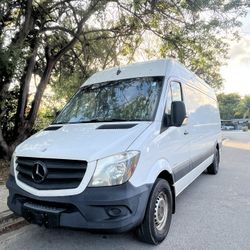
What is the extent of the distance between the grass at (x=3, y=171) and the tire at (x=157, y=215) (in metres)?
3.94

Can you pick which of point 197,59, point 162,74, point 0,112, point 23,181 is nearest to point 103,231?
point 23,181

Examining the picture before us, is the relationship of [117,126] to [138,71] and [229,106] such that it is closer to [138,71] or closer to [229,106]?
[138,71]

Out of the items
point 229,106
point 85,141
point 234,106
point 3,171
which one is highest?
point 229,106

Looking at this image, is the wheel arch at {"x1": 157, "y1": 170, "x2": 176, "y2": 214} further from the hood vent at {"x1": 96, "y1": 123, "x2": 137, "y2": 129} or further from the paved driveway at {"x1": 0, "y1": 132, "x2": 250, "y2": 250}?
the hood vent at {"x1": 96, "y1": 123, "x2": 137, "y2": 129}

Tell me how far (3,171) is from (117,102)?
4.35 m

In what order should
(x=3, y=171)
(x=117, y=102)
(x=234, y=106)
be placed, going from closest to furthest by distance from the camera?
(x=117, y=102) < (x=3, y=171) < (x=234, y=106)

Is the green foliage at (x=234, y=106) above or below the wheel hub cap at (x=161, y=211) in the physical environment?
above

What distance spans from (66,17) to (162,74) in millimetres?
6849

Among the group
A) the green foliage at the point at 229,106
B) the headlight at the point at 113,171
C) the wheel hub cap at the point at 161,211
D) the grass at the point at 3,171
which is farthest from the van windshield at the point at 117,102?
the green foliage at the point at 229,106

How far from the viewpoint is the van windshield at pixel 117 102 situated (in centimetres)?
403

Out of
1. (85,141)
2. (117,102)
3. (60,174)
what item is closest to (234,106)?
(117,102)

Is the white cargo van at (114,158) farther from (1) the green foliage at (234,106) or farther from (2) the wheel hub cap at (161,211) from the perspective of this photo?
(1) the green foliage at (234,106)

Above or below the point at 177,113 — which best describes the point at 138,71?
above

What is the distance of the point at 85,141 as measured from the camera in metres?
3.39
